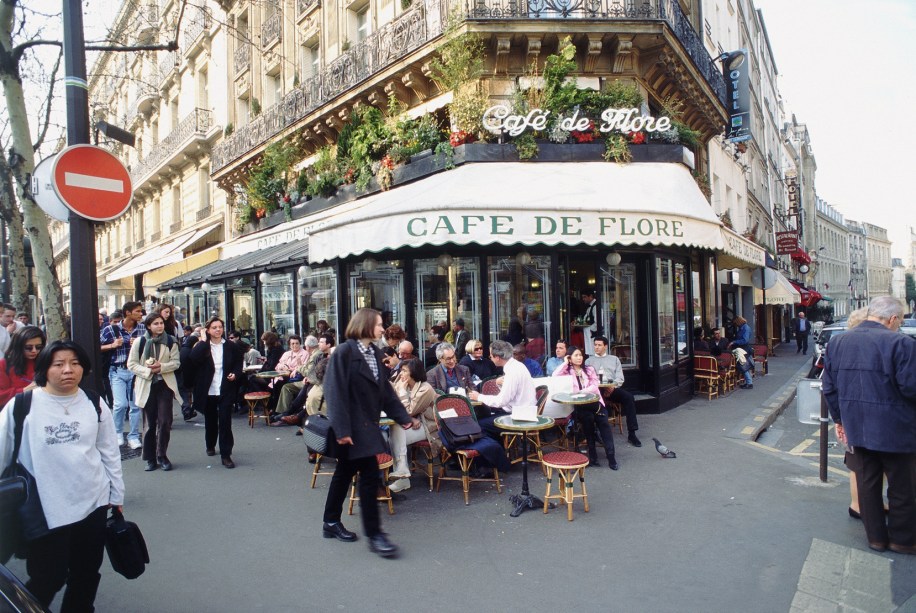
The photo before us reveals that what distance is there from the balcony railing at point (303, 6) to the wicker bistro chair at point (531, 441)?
13.5 meters

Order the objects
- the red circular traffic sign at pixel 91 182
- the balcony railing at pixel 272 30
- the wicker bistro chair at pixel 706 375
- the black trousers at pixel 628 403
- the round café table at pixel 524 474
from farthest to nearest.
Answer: the balcony railing at pixel 272 30 → the wicker bistro chair at pixel 706 375 → the black trousers at pixel 628 403 → the round café table at pixel 524 474 → the red circular traffic sign at pixel 91 182

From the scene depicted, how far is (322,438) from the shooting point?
478 cm

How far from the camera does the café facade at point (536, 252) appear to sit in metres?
7.74

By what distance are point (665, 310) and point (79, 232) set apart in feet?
29.1

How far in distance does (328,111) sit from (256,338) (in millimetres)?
5627

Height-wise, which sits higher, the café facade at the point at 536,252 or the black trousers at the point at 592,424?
the café facade at the point at 536,252

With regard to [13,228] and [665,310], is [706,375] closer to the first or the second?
[665,310]

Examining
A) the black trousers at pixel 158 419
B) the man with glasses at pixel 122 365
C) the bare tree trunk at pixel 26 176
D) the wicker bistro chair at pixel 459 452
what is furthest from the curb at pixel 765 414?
the bare tree trunk at pixel 26 176

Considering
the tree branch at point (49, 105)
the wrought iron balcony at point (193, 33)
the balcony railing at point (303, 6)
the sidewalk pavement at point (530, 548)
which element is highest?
the wrought iron balcony at point (193, 33)

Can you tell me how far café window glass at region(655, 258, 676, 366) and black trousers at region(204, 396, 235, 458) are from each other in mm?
6607

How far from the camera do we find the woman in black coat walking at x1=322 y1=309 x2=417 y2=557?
4281 mm

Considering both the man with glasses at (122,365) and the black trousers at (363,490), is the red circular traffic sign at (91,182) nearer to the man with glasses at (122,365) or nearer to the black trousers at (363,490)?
the black trousers at (363,490)

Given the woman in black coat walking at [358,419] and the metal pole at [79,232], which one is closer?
the metal pole at [79,232]

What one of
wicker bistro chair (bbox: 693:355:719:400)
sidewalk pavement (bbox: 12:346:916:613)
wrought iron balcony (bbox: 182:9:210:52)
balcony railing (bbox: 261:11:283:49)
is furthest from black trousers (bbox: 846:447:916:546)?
wrought iron balcony (bbox: 182:9:210:52)
